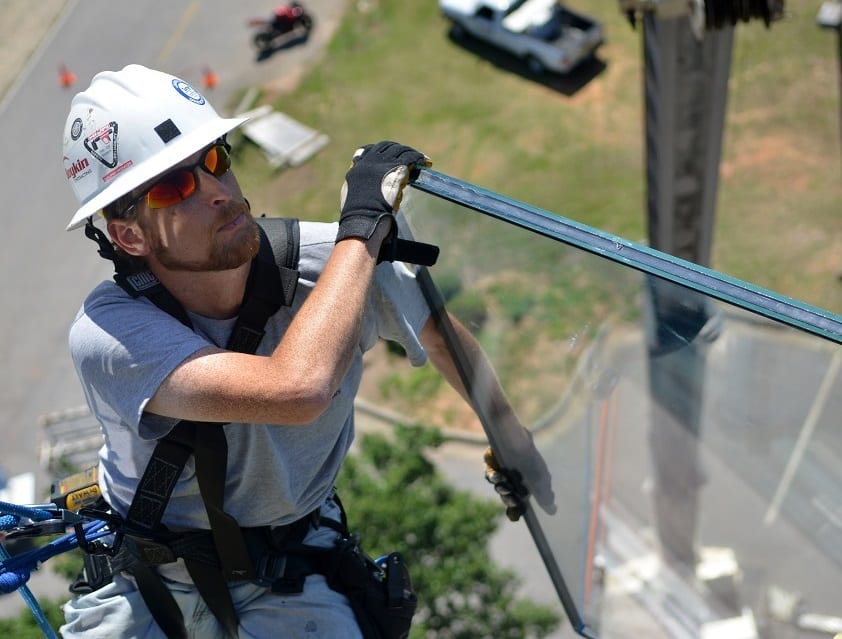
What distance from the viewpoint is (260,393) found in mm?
3508

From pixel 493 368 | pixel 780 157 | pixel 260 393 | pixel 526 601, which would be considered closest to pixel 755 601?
pixel 493 368

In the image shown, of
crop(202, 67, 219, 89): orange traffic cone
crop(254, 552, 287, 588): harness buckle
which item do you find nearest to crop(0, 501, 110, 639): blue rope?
crop(254, 552, 287, 588): harness buckle

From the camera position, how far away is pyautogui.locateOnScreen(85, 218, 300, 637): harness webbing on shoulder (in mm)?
3881

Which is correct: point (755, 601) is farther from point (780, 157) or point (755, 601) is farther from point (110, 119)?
point (780, 157)

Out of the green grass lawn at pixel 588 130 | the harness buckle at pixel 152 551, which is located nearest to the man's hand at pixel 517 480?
the harness buckle at pixel 152 551

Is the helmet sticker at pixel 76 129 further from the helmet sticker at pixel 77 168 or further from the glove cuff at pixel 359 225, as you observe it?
the glove cuff at pixel 359 225

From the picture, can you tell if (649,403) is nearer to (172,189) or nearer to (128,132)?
(172,189)

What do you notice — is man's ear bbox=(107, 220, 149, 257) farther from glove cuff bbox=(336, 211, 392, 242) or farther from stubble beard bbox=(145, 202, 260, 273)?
glove cuff bbox=(336, 211, 392, 242)

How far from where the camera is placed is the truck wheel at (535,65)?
22812 millimetres

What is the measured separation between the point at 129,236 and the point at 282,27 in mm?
21493

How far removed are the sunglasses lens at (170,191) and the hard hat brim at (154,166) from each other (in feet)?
0.14

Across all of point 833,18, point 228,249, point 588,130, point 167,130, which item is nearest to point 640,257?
point 228,249

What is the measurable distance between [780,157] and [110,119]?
58.5 ft

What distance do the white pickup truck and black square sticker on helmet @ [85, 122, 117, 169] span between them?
19342 millimetres
